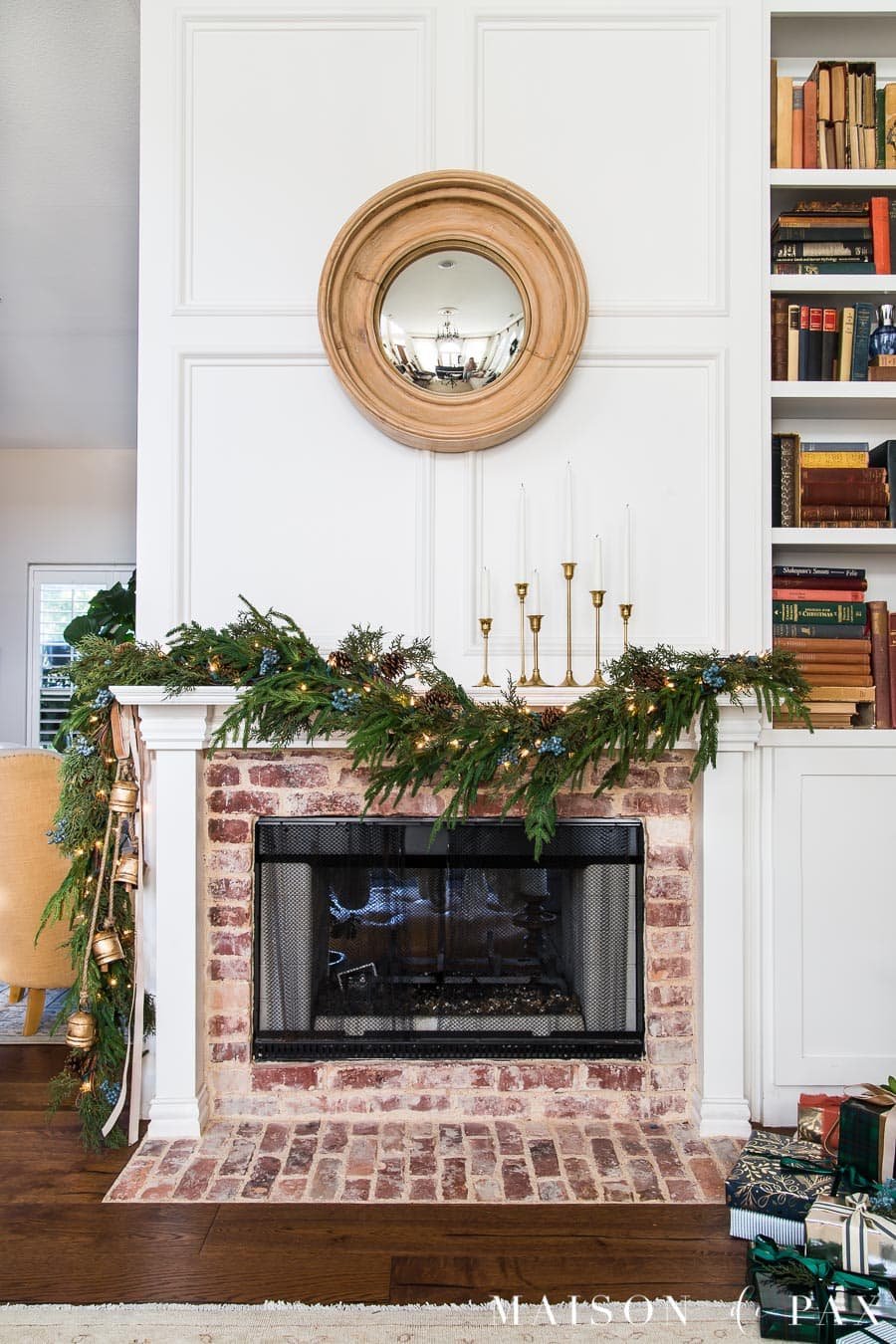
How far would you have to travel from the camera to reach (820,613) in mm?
2412

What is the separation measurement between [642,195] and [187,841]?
2063mm

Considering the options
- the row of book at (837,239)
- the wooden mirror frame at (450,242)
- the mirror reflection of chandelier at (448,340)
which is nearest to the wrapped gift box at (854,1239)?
the wooden mirror frame at (450,242)

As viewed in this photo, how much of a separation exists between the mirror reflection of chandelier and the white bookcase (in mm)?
820

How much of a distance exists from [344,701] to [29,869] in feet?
4.37

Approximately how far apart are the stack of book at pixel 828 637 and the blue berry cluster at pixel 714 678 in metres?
0.36

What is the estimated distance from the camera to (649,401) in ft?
7.85

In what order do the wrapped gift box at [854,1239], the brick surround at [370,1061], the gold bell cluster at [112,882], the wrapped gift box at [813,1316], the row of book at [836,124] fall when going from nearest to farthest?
the wrapped gift box at [813,1316] → the wrapped gift box at [854,1239] → the gold bell cluster at [112,882] → the brick surround at [370,1061] → the row of book at [836,124]

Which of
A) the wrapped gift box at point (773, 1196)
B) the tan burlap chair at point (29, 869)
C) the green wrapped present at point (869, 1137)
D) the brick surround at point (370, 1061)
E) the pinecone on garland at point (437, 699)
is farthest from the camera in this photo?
the tan burlap chair at point (29, 869)

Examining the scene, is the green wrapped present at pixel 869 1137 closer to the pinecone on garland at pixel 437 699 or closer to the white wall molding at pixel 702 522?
the white wall molding at pixel 702 522

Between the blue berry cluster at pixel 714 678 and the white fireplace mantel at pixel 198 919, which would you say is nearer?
the blue berry cluster at pixel 714 678

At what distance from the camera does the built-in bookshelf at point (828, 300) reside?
7.80ft

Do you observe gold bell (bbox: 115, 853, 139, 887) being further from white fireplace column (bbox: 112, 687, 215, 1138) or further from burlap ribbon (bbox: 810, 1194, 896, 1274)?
burlap ribbon (bbox: 810, 1194, 896, 1274)

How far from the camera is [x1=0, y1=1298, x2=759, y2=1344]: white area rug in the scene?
61.4 inches

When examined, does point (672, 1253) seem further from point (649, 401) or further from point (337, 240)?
point (337, 240)
